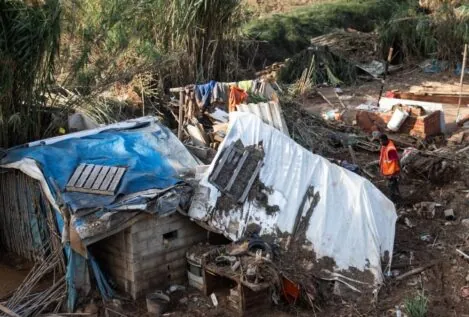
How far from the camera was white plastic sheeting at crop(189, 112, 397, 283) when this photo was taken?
25.9ft

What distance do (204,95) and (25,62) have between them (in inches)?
136

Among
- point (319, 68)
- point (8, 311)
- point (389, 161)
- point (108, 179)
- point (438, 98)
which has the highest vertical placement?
point (108, 179)

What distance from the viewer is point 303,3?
2609 cm

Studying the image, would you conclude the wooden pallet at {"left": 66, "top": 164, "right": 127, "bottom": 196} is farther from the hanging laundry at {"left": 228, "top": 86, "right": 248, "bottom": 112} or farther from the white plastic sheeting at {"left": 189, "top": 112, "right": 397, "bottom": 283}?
the hanging laundry at {"left": 228, "top": 86, "right": 248, "bottom": 112}

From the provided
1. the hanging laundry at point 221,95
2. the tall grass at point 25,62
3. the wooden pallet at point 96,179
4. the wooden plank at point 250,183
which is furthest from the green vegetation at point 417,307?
the tall grass at point 25,62

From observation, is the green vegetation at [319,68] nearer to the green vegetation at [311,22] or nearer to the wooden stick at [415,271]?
the green vegetation at [311,22]

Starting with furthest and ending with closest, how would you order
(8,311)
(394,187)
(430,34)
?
(430,34)
(394,187)
(8,311)

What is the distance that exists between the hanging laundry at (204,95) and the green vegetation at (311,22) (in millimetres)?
8137

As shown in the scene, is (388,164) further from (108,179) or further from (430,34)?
(430,34)

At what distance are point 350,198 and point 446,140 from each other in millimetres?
5950

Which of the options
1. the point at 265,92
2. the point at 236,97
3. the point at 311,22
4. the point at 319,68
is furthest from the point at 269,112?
the point at 311,22

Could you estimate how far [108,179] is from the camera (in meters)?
7.95

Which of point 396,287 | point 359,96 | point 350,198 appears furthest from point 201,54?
point 396,287

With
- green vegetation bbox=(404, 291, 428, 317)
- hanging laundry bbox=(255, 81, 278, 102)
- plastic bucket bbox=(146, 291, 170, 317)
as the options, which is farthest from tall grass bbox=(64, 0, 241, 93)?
green vegetation bbox=(404, 291, 428, 317)
